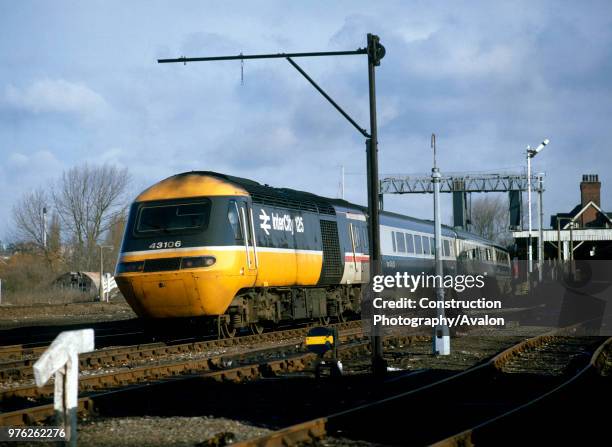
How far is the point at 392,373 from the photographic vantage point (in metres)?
13.8

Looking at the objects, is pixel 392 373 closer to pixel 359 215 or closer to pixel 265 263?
pixel 265 263

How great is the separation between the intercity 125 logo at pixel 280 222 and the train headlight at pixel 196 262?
7.01 ft

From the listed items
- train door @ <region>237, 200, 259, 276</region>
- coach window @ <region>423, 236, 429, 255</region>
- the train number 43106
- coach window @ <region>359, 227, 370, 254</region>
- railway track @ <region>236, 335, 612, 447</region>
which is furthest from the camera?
coach window @ <region>423, 236, 429, 255</region>

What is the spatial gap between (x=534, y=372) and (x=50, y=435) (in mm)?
8724

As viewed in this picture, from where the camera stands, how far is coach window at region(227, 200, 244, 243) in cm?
1791

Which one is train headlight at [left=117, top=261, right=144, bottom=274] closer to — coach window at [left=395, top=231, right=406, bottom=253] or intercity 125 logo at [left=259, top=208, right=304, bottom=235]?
intercity 125 logo at [left=259, top=208, right=304, bottom=235]

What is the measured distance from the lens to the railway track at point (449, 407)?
8.10 metres

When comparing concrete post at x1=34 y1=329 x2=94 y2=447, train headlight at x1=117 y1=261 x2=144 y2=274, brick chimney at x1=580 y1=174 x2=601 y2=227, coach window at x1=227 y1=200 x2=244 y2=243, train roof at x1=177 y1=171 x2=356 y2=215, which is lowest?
concrete post at x1=34 y1=329 x2=94 y2=447

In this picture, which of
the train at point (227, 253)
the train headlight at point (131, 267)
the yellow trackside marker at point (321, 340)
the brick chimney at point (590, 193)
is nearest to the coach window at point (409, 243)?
the train at point (227, 253)

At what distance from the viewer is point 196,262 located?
17.3 metres

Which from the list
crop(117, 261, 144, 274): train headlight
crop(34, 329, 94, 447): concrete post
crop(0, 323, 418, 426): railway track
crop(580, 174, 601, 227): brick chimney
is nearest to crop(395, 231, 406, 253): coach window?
crop(0, 323, 418, 426): railway track

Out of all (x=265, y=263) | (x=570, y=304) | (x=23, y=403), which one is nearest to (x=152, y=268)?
(x=265, y=263)

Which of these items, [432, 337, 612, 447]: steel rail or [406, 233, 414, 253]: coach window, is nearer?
[432, 337, 612, 447]: steel rail

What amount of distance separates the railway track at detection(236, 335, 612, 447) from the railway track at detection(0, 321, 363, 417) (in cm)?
343
